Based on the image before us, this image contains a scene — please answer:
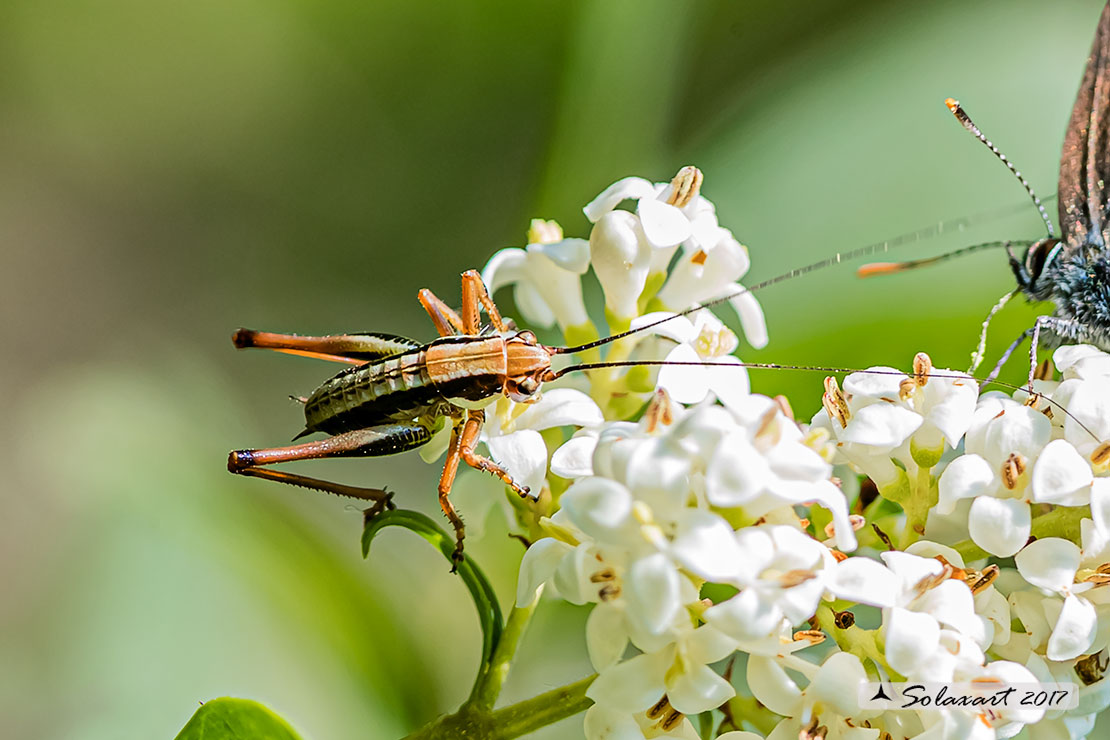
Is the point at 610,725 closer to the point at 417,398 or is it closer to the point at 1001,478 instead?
the point at 1001,478

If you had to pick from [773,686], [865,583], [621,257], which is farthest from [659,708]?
[621,257]

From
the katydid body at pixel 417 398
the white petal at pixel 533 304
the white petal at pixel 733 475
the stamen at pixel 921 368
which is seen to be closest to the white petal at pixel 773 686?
the white petal at pixel 733 475

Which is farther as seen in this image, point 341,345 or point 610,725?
point 341,345

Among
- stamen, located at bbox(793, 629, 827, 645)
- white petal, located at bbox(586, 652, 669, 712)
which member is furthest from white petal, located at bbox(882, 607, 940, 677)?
white petal, located at bbox(586, 652, 669, 712)

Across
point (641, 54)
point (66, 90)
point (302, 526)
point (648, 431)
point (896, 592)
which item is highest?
point (66, 90)

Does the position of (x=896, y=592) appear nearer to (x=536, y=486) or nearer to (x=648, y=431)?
(x=648, y=431)

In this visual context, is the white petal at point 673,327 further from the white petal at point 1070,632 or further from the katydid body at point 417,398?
the white petal at point 1070,632

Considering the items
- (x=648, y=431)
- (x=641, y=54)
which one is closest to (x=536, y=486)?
(x=648, y=431)
